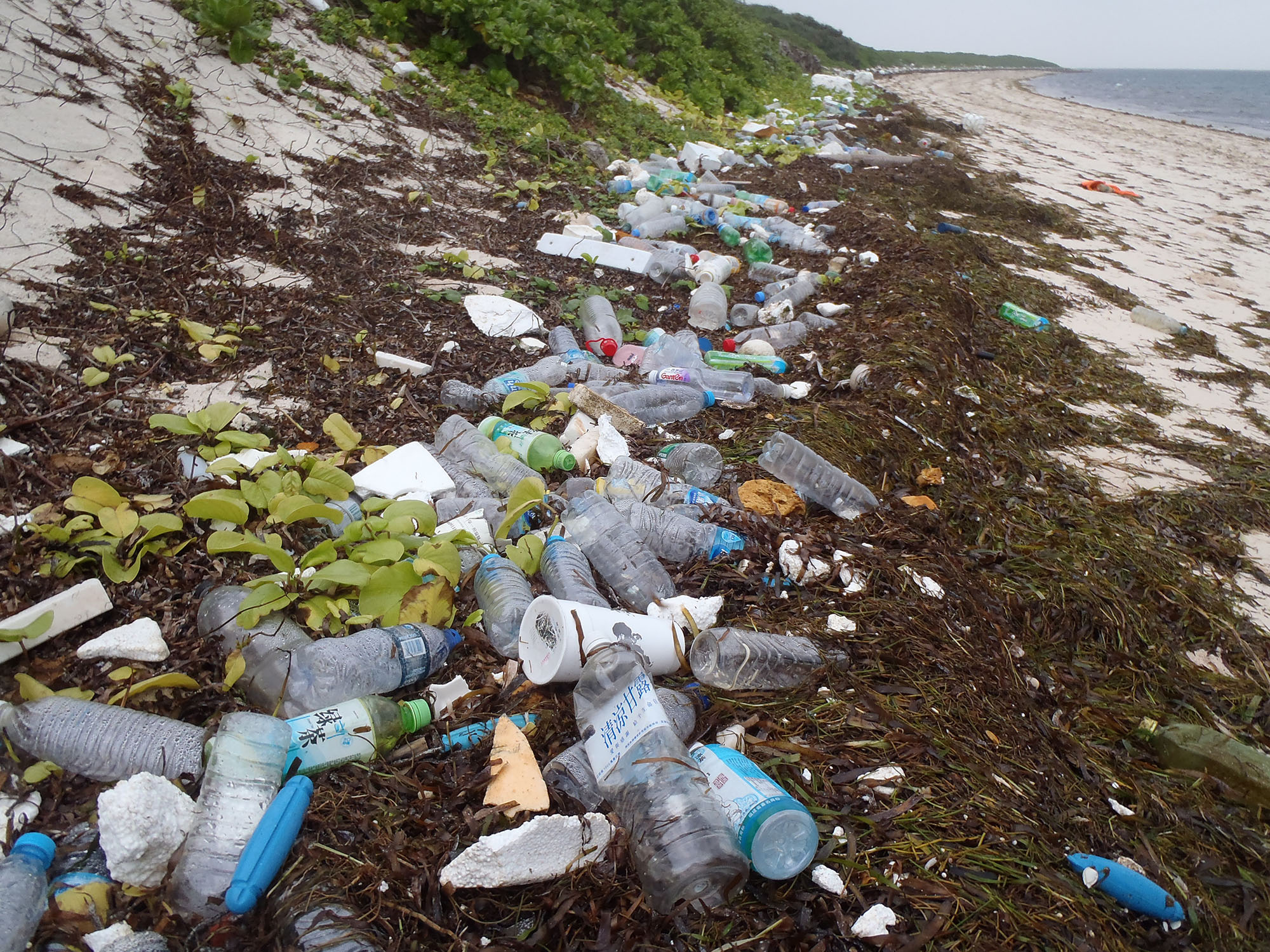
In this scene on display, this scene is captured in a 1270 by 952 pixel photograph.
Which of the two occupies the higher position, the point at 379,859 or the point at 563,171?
the point at 563,171

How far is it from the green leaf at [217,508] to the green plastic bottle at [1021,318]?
491cm

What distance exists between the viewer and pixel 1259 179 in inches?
586

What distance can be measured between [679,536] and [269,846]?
1387 mm

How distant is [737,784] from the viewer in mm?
1422

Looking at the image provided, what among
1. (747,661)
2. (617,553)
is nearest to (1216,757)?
(747,661)

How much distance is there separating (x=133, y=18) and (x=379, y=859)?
6040 millimetres

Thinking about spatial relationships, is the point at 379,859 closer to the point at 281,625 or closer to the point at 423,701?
the point at 423,701

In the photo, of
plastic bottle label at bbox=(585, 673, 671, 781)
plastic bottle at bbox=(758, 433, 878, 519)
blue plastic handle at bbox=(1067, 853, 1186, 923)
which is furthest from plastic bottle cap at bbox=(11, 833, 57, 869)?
plastic bottle at bbox=(758, 433, 878, 519)

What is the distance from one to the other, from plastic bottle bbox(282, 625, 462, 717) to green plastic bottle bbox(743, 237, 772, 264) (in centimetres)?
434

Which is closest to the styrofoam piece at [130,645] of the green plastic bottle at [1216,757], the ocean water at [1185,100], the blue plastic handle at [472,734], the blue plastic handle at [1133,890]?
the blue plastic handle at [472,734]

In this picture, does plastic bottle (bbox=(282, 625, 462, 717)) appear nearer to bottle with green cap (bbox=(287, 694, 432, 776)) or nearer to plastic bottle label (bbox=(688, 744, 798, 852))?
→ bottle with green cap (bbox=(287, 694, 432, 776))

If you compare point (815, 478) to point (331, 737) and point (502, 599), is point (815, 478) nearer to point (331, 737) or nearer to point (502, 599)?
point (502, 599)

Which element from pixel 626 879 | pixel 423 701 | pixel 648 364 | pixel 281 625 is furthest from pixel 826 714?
pixel 648 364

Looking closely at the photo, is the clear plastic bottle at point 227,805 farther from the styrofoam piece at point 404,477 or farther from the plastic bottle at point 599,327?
the plastic bottle at point 599,327
